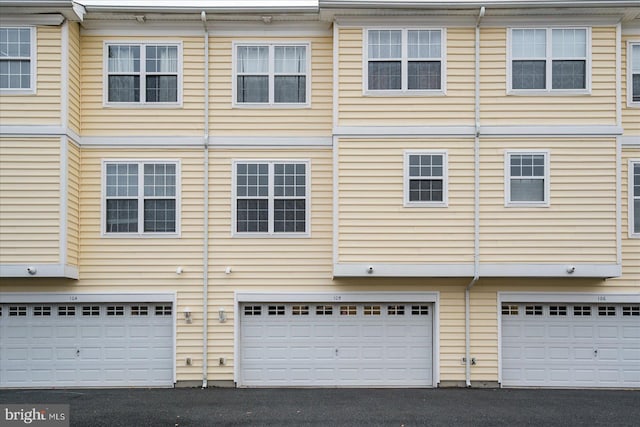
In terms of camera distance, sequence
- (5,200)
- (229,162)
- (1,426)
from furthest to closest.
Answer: (229,162)
(5,200)
(1,426)

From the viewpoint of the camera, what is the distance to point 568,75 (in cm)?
1456

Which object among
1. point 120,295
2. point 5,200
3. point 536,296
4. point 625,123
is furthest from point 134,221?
point 625,123

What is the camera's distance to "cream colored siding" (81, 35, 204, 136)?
1506cm

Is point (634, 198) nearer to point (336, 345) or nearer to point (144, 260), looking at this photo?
point (336, 345)

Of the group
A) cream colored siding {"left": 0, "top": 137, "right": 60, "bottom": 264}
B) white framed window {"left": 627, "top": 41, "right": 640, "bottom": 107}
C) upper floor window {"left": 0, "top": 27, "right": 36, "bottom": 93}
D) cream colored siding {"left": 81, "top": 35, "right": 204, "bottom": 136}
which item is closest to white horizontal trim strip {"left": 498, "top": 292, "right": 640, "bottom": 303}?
white framed window {"left": 627, "top": 41, "right": 640, "bottom": 107}

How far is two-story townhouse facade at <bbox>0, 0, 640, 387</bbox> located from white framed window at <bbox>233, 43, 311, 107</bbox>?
4 centimetres

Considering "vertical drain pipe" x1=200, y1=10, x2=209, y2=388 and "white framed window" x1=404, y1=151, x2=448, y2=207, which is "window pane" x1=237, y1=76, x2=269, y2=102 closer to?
"vertical drain pipe" x1=200, y1=10, x2=209, y2=388

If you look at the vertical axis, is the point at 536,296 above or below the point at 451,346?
above

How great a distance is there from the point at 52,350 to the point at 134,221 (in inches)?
122

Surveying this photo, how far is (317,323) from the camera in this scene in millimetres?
15102

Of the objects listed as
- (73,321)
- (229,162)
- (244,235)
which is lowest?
(73,321)

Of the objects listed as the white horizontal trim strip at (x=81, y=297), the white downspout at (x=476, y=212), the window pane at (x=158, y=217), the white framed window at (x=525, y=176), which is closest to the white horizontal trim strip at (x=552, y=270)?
the white downspout at (x=476, y=212)

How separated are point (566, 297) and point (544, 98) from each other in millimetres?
4041

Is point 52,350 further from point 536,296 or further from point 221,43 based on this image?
point 536,296
